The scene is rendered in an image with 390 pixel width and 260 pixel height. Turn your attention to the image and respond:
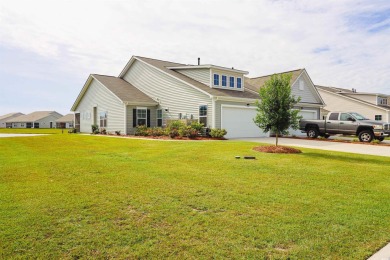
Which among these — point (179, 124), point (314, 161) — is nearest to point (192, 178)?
point (314, 161)

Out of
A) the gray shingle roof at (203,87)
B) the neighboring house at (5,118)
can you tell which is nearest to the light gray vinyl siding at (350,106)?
the gray shingle roof at (203,87)

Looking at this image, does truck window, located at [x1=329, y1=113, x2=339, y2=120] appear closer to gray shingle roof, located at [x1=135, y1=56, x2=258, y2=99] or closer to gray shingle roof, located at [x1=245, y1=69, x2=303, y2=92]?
gray shingle roof, located at [x1=135, y1=56, x2=258, y2=99]

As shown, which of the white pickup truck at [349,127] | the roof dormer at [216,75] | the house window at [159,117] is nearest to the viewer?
the white pickup truck at [349,127]

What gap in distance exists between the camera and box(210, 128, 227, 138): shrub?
19.0m

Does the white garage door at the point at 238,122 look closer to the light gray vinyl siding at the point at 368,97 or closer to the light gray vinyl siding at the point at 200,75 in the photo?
→ the light gray vinyl siding at the point at 200,75

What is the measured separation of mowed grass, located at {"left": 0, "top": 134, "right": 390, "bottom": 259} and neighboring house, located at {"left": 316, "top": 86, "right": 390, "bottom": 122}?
34.3 metres

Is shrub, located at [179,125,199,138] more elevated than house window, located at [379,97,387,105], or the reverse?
house window, located at [379,97,387,105]

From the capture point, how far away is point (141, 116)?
2438 cm

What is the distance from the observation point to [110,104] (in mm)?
25469

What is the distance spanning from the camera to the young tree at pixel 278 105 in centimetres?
1241

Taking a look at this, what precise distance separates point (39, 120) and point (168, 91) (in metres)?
84.7

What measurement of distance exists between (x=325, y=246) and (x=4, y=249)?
4.04 meters

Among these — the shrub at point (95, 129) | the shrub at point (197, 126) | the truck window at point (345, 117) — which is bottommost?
the shrub at point (95, 129)

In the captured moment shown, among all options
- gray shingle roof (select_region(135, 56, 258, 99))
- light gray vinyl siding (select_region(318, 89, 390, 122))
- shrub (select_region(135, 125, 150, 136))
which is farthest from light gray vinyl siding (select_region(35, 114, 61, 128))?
light gray vinyl siding (select_region(318, 89, 390, 122))
